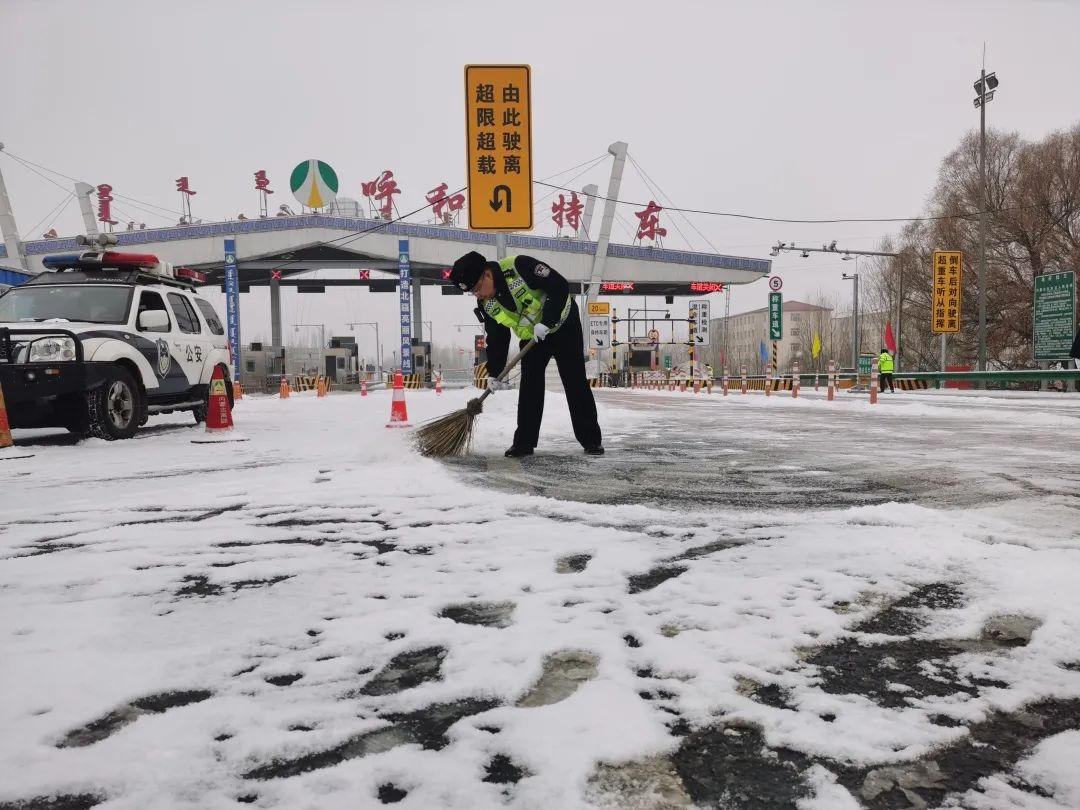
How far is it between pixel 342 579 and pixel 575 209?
156 feet

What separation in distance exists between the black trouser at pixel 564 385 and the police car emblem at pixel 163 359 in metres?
4.78

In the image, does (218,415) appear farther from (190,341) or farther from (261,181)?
(261,181)

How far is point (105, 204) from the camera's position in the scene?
45094 mm

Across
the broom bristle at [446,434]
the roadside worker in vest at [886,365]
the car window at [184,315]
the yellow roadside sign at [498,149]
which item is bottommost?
the broom bristle at [446,434]

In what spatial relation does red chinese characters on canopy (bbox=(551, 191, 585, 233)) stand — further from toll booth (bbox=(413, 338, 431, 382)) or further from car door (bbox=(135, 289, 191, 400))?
car door (bbox=(135, 289, 191, 400))

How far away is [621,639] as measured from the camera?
6.02 feet

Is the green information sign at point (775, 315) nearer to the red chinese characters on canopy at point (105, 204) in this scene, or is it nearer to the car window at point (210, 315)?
the car window at point (210, 315)

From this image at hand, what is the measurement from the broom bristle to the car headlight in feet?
12.1

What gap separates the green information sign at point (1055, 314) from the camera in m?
21.6

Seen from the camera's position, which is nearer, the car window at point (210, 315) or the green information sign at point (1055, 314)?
the car window at point (210, 315)

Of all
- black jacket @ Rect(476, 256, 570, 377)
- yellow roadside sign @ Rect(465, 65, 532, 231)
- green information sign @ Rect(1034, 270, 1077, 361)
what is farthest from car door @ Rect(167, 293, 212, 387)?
green information sign @ Rect(1034, 270, 1077, 361)

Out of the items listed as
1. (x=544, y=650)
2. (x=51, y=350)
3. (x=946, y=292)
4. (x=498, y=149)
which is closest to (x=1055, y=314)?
(x=946, y=292)

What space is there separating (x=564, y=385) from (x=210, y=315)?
656cm

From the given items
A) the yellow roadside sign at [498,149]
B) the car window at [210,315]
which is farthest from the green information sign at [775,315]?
the car window at [210,315]
